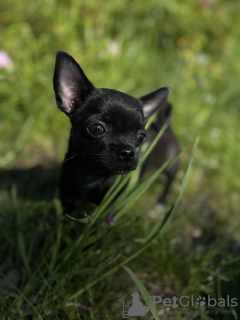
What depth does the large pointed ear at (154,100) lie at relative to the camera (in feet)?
7.02

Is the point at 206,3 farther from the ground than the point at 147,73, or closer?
farther from the ground

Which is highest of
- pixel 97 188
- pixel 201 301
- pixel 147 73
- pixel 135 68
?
pixel 135 68

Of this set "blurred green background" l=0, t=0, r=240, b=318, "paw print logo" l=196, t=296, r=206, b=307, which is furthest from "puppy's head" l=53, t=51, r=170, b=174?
"paw print logo" l=196, t=296, r=206, b=307

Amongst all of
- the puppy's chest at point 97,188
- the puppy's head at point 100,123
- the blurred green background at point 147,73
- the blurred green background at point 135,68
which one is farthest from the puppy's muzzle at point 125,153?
the blurred green background at point 135,68

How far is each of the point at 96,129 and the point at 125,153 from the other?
8.9 inches

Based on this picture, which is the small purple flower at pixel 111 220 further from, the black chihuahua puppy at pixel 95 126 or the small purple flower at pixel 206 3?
the small purple flower at pixel 206 3

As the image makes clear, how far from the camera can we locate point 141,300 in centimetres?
217

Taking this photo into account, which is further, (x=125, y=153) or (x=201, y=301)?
(x=201, y=301)

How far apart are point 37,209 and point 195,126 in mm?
2412

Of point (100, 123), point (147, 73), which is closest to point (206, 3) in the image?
point (147, 73)

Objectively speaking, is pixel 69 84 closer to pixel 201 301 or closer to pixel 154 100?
pixel 154 100

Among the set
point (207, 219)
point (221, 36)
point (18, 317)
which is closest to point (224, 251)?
point (207, 219)

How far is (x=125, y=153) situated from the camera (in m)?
1.72

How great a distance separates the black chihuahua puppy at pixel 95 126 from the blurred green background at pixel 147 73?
2.37 ft
